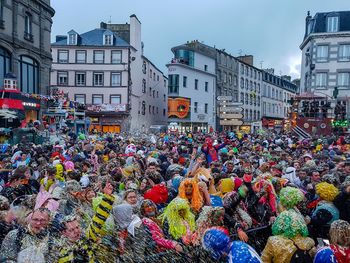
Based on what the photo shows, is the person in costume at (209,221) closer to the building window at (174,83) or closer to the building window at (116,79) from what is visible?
the building window at (116,79)

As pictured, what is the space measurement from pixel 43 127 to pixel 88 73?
20444 mm

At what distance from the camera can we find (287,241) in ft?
12.7

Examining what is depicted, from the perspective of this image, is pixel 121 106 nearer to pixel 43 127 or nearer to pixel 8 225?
pixel 43 127

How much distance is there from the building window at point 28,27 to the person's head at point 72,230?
26.9 meters

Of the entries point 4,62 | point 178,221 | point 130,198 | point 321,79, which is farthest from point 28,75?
point 321,79

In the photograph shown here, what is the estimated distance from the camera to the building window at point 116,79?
42869 mm

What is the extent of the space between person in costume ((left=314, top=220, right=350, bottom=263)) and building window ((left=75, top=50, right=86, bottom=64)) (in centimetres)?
4293

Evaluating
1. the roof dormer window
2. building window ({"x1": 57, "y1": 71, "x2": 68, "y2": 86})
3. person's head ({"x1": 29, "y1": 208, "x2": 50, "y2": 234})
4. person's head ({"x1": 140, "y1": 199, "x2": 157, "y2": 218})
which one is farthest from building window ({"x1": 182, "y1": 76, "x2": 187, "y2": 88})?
person's head ({"x1": 29, "y1": 208, "x2": 50, "y2": 234})

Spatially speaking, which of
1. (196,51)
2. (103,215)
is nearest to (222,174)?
(103,215)

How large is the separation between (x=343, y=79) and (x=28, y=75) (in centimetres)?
3033

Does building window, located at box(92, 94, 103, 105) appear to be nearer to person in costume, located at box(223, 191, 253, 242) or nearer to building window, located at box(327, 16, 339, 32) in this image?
building window, located at box(327, 16, 339, 32)

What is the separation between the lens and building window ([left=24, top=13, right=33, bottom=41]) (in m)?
27.7

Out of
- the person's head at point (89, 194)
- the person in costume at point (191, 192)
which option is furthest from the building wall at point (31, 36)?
the person in costume at point (191, 192)

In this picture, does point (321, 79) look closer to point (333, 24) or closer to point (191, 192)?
point (333, 24)
